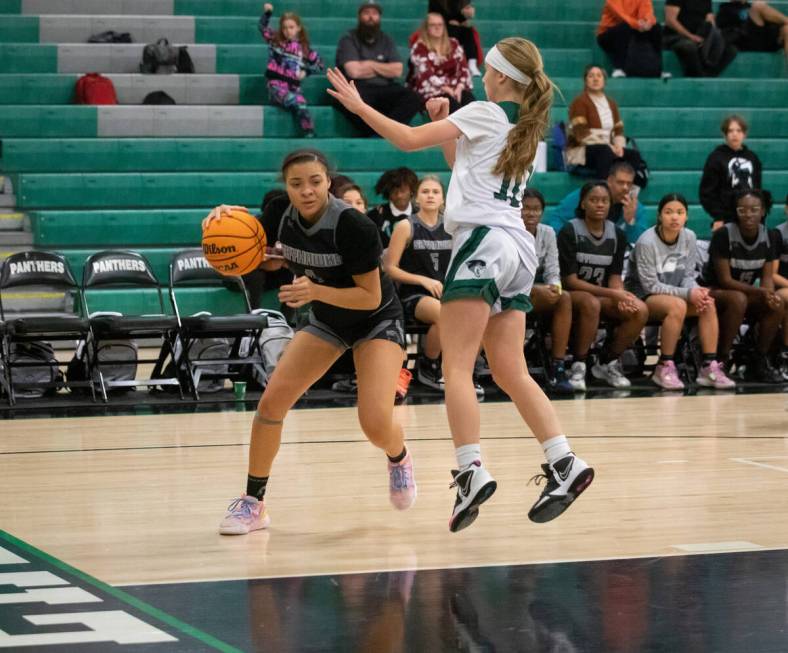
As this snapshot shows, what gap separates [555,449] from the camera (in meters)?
4.48

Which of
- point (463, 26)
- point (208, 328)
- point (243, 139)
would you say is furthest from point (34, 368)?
point (463, 26)

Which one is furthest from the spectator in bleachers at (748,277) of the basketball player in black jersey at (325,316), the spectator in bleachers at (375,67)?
the basketball player in black jersey at (325,316)

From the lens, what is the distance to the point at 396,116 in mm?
12062

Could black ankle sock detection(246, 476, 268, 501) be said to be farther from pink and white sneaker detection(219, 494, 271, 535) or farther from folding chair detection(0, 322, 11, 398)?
folding chair detection(0, 322, 11, 398)

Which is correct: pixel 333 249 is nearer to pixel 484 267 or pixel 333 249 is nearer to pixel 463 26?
Answer: pixel 484 267

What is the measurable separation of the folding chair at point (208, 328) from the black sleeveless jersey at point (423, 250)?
971 millimetres

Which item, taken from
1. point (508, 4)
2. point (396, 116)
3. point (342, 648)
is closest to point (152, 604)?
point (342, 648)

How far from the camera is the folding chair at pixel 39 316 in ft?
26.8

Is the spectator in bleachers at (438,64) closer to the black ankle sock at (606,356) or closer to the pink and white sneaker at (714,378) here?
the black ankle sock at (606,356)

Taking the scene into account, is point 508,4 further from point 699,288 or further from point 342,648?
point 342,648

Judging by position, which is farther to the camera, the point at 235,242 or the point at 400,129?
the point at 235,242

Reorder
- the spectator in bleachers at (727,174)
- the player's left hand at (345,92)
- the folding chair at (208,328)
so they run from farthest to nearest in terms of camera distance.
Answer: the spectator in bleachers at (727,174), the folding chair at (208,328), the player's left hand at (345,92)

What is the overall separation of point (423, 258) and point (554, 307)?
96 cm

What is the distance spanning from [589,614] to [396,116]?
8.82 metres
